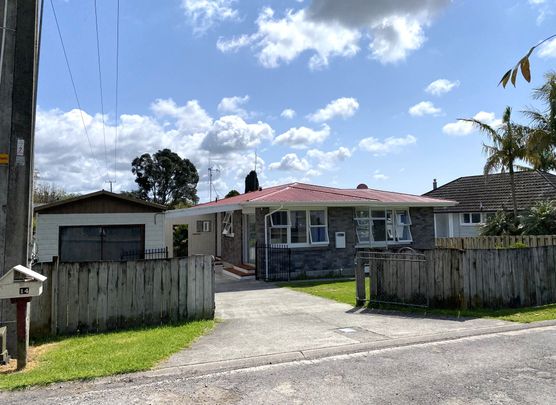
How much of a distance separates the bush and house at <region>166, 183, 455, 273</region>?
4.93 meters

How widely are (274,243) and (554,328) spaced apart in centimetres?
1023

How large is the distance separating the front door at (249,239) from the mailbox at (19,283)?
12.2 meters

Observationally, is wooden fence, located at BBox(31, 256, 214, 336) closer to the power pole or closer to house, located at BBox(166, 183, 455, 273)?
the power pole

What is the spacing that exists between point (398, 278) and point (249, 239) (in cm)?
905

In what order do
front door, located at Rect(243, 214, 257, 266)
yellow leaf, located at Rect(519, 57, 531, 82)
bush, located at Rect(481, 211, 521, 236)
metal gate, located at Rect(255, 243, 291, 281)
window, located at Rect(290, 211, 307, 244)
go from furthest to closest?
bush, located at Rect(481, 211, 521, 236) < front door, located at Rect(243, 214, 257, 266) < window, located at Rect(290, 211, 307, 244) < metal gate, located at Rect(255, 243, 291, 281) < yellow leaf, located at Rect(519, 57, 531, 82)

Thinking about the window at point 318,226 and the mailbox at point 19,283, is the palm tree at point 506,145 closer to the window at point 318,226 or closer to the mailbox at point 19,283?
the window at point 318,226

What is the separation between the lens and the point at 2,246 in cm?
677

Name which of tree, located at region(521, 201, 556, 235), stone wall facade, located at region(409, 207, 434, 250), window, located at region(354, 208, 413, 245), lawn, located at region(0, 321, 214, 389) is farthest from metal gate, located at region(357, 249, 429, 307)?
tree, located at region(521, 201, 556, 235)

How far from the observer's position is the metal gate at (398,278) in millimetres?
10195

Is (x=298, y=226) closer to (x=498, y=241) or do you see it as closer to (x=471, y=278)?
(x=471, y=278)

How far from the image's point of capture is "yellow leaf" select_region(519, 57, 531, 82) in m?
4.75

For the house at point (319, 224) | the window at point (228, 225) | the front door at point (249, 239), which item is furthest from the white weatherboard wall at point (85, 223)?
the window at point (228, 225)

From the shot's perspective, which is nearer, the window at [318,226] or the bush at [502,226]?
the window at [318,226]

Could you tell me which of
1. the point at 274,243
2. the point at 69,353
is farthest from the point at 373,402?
the point at 274,243
